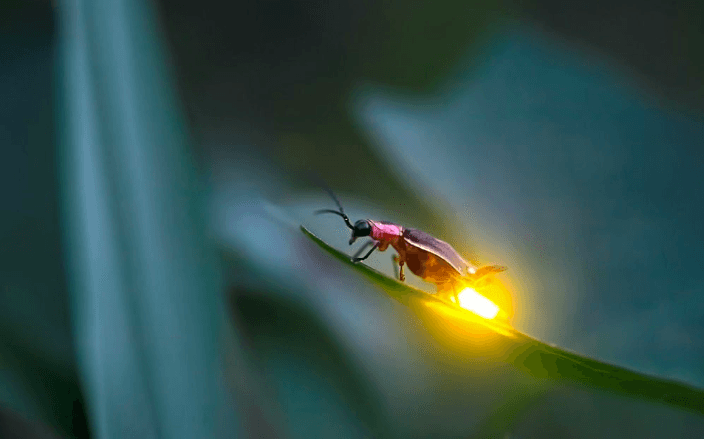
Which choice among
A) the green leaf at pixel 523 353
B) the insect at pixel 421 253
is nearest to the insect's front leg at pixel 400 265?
the insect at pixel 421 253

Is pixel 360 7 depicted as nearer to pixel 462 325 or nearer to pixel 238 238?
pixel 238 238

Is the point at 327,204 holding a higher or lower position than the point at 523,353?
higher

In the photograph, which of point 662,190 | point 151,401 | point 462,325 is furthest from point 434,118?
point 151,401

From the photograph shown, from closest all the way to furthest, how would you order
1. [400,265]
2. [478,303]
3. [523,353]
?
[523,353] < [478,303] < [400,265]

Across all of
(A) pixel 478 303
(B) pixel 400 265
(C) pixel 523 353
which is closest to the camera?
(C) pixel 523 353

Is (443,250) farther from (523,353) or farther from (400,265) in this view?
(523,353)

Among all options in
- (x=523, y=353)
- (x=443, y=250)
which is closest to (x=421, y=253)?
(x=443, y=250)

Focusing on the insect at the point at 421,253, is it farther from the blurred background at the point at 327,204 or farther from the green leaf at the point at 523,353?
the green leaf at the point at 523,353
